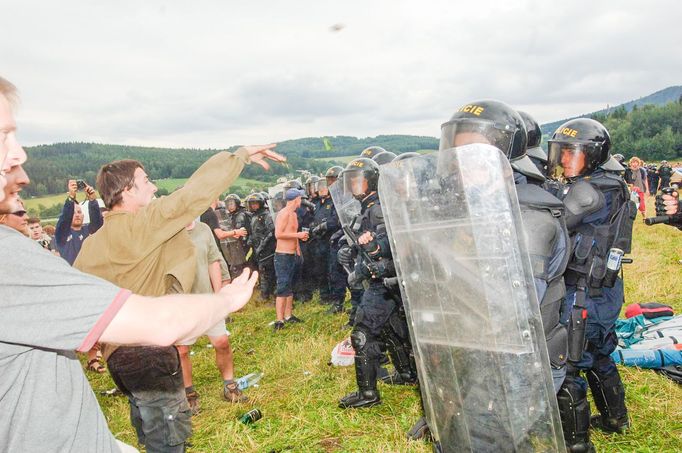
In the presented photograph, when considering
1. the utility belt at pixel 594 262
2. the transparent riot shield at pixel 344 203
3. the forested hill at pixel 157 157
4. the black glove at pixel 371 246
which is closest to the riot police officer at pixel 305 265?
the transparent riot shield at pixel 344 203

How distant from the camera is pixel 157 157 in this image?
68375 mm

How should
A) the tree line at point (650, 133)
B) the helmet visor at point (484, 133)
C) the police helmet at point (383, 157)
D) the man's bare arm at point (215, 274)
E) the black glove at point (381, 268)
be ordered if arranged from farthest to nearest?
the tree line at point (650, 133)
the police helmet at point (383, 157)
the man's bare arm at point (215, 274)
the black glove at point (381, 268)
the helmet visor at point (484, 133)

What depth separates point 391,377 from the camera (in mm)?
4555

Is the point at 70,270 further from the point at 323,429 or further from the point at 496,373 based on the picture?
the point at 323,429

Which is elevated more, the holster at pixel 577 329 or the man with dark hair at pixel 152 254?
the man with dark hair at pixel 152 254

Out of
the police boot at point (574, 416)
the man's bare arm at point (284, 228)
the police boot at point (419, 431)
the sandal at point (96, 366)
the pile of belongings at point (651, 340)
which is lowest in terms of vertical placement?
the pile of belongings at point (651, 340)

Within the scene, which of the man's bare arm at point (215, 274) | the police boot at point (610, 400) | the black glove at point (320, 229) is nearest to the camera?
the police boot at point (610, 400)

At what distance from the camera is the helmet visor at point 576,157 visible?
11.0ft

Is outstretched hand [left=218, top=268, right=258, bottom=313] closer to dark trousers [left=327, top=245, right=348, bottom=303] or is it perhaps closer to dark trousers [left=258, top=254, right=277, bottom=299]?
dark trousers [left=327, top=245, right=348, bottom=303]

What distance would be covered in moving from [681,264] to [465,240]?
7852 mm

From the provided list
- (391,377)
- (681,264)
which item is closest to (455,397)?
(391,377)

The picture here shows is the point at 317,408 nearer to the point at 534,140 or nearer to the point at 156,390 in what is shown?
the point at 156,390

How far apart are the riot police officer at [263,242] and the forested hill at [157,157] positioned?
91.8 feet

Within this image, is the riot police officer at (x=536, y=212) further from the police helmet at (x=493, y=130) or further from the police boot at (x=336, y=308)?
the police boot at (x=336, y=308)
